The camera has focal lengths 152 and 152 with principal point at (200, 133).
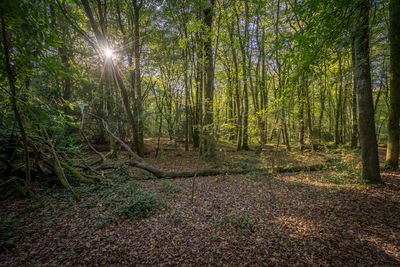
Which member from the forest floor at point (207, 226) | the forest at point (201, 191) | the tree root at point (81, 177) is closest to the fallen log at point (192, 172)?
the forest at point (201, 191)

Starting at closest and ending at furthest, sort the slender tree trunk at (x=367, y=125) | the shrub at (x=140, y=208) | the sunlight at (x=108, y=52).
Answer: the shrub at (x=140, y=208) < the slender tree trunk at (x=367, y=125) < the sunlight at (x=108, y=52)

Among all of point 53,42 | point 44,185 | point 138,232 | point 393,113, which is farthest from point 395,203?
point 44,185

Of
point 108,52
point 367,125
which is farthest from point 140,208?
point 367,125

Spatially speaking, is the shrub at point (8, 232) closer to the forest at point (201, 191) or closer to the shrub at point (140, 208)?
the forest at point (201, 191)

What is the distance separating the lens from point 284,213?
4.14m

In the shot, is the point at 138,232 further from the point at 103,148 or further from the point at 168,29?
the point at 168,29

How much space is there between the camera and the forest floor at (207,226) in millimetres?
2689

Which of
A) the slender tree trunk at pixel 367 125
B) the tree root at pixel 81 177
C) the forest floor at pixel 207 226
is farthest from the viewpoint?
the tree root at pixel 81 177

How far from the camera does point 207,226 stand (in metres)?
3.57

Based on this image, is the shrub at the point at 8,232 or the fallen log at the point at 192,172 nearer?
the shrub at the point at 8,232

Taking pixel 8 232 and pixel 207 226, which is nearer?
pixel 8 232

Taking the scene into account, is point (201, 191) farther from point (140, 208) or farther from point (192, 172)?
point (140, 208)

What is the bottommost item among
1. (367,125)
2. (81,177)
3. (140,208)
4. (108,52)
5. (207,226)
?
(207,226)

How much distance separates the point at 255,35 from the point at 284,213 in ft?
41.5
